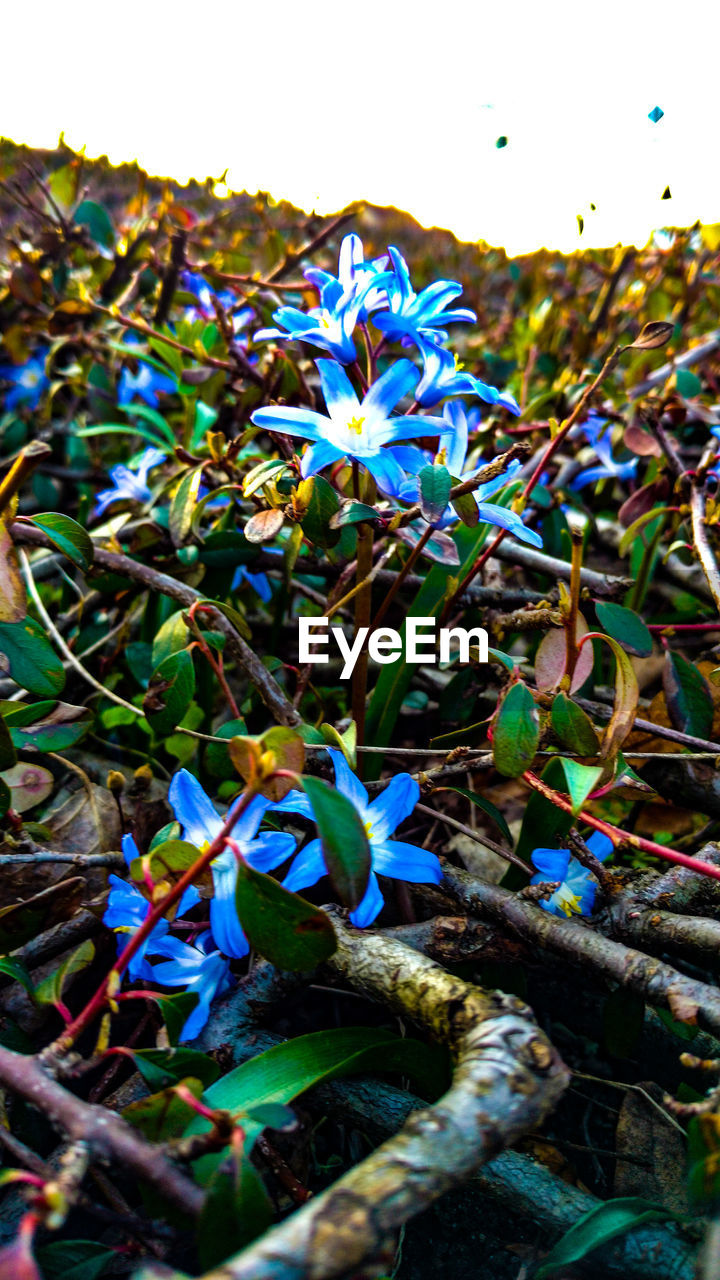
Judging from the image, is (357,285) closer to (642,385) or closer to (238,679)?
(238,679)

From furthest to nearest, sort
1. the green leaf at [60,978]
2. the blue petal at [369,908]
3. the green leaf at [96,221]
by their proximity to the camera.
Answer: the green leaf at [96,221], the blue petal at [369,908], the green leaf at [60,978]

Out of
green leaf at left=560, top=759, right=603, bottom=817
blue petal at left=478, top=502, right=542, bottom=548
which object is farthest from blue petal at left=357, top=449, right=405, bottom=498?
green leaf at left=560, top=759, right=603, bottom=817

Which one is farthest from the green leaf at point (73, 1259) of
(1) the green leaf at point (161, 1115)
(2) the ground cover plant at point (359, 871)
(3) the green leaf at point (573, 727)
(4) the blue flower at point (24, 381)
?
(4) the blue flower at point (24, 381)

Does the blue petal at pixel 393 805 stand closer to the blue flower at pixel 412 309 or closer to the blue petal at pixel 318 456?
the blue petal at pixel 318 456

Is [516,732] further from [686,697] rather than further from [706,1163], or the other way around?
[686,697]

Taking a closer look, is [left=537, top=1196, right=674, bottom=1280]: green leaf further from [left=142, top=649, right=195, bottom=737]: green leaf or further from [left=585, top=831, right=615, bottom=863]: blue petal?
[left=142, top=649, right=195, bottom=737]: green leaf

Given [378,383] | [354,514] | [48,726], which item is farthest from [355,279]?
[48,726]

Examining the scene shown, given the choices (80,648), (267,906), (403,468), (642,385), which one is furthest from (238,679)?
(642,385)
